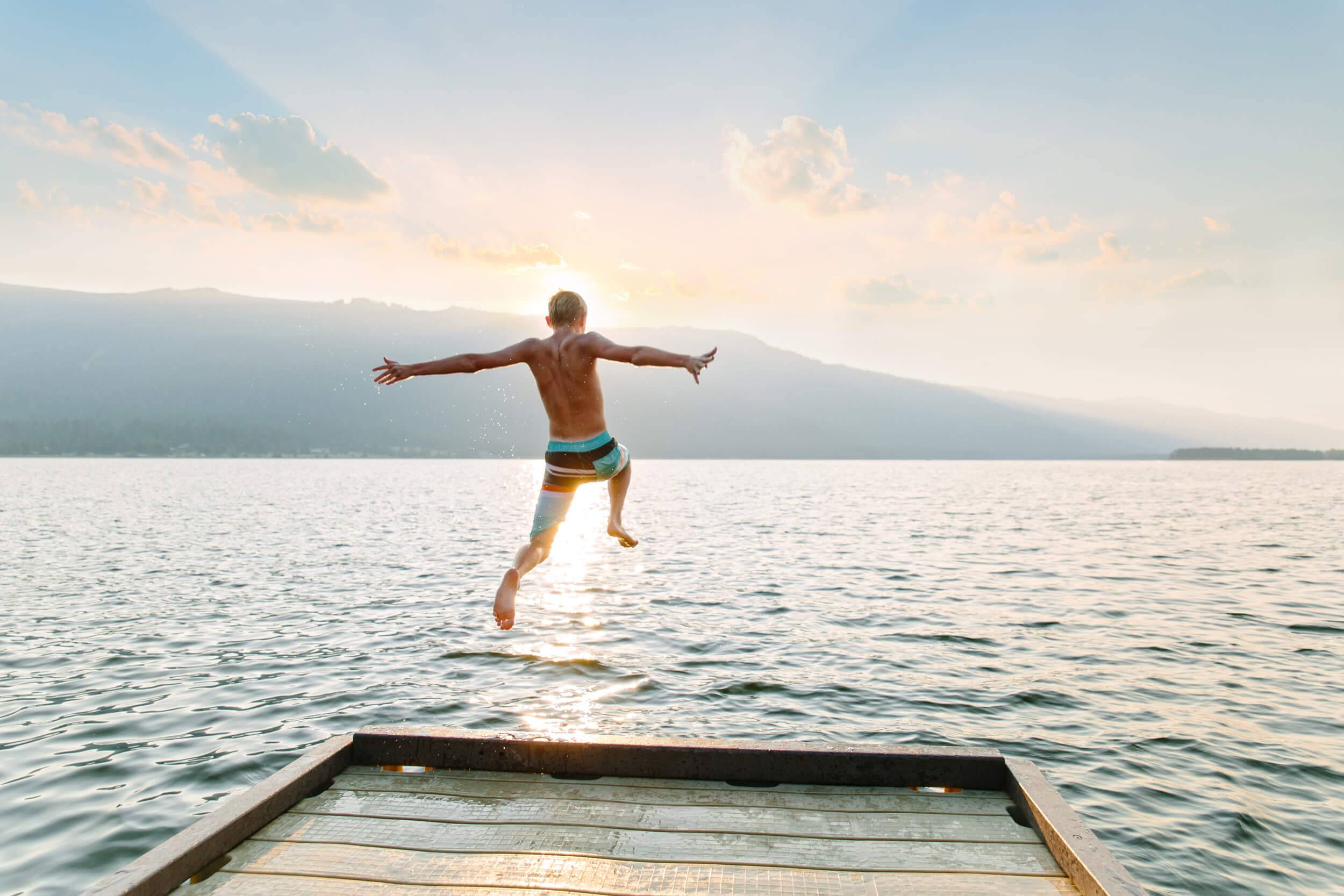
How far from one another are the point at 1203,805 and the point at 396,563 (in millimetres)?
29393

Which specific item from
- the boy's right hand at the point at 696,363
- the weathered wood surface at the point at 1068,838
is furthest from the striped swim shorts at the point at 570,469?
the weathered wood surface at the point at 1068,838

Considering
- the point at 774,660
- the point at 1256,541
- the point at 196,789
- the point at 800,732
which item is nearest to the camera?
the point at 196,789

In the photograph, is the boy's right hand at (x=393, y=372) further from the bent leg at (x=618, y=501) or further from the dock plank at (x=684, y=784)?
the dock plank at (x=684, y=784)

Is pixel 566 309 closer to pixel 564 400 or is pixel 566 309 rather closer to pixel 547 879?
pixel 564 400

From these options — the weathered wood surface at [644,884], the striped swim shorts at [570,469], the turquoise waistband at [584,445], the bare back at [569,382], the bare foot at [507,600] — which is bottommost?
the weathered wood surface at [644,884]

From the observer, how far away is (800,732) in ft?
39.2

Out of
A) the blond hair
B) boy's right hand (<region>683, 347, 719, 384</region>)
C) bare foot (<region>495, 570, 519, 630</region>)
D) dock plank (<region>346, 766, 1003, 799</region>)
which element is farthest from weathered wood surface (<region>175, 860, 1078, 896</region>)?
the blond hair

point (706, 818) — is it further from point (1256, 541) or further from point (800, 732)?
point (1256, 541)

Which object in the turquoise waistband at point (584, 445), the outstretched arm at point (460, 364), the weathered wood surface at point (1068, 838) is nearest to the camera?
the weathered wood surface at point (1068, 838)

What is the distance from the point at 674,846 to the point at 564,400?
13.6 ft

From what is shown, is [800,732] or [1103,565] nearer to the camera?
[800,732]

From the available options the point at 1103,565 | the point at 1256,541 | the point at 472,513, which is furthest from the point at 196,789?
the point at 472,513

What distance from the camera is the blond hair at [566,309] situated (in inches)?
314

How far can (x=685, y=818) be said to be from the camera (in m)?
6.36
